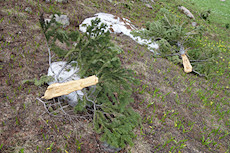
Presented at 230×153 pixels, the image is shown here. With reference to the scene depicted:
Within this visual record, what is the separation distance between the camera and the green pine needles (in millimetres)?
3230

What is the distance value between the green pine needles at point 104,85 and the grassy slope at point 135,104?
16.1 inches

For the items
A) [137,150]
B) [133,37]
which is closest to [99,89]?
[137,150]

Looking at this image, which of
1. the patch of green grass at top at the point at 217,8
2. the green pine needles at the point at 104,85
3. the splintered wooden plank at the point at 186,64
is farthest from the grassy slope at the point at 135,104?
the patch of green grass at top at the point at 217,8

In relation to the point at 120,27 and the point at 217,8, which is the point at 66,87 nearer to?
the point at 120,27

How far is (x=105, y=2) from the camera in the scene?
10.4 metres

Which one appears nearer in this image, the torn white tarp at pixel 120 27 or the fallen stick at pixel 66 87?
the fallen stick at pixel 66 87

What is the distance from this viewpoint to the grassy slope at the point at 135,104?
316cm

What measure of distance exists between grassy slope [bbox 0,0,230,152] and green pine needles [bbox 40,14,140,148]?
0.41 metres

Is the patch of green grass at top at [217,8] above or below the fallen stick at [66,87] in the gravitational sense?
below

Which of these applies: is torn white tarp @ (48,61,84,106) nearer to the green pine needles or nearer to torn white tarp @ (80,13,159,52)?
the green pine needles

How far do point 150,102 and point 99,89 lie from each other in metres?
2.28

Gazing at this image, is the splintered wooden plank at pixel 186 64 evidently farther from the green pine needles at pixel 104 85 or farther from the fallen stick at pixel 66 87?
the fallen stick at pixel 66 87

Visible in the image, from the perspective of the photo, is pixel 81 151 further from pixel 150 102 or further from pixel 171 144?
pixel 150 102

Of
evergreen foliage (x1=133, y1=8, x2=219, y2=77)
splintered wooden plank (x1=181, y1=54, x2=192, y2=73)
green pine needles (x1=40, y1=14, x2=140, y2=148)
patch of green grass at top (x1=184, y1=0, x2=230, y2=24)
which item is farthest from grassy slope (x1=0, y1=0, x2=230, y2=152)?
patch of green grass at top (x1=184, y1=0, x2=230, y2=24)
